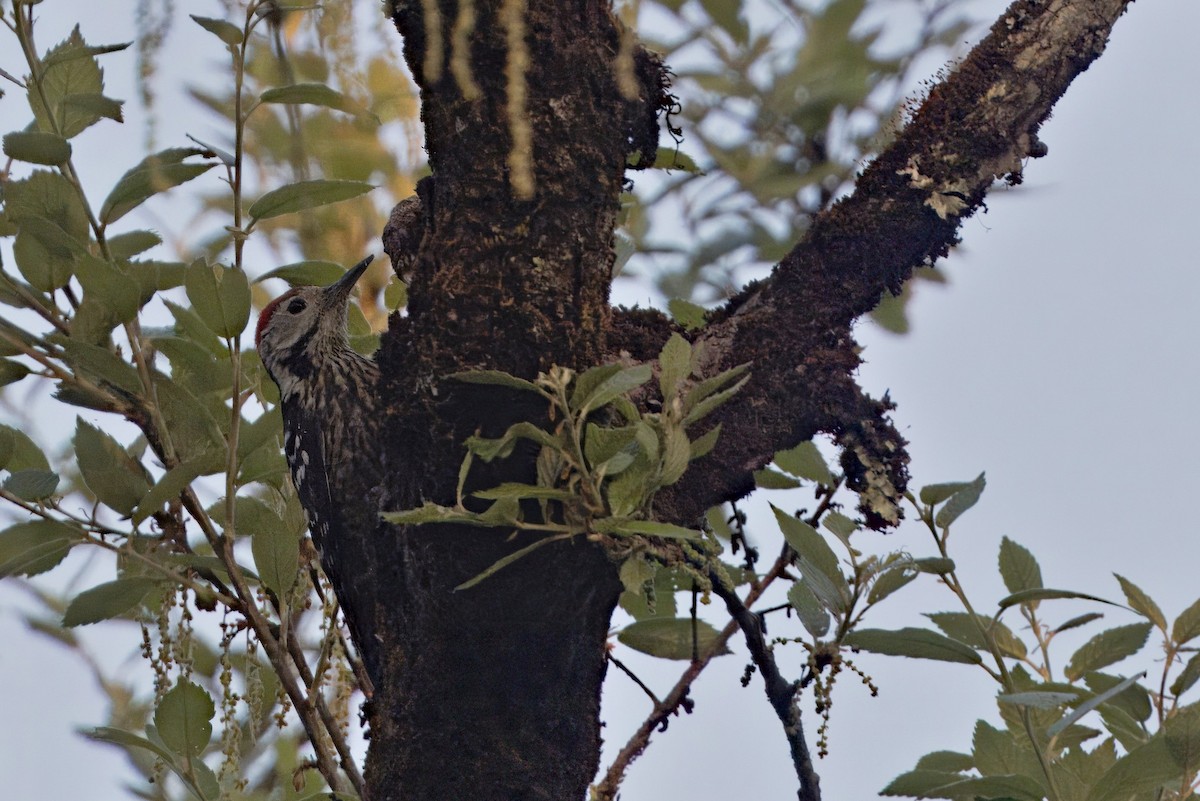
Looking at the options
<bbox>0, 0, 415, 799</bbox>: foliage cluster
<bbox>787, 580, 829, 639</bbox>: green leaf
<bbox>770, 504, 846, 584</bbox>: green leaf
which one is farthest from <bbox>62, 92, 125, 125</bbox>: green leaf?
<bbox>787, 580, 829, 639</bbox>: green leaf

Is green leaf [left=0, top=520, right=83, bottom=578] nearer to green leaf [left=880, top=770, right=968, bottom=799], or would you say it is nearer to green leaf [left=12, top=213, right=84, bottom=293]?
green leaf [left=12, top=213, right=84, bottom=293]

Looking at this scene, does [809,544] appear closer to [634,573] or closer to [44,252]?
[634,573]

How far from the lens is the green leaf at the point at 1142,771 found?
1539mm

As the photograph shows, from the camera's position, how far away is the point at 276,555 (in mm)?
1918

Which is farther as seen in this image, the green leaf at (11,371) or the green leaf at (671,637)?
the green leaf at (671,637)

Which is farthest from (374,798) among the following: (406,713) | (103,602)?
(103,602)

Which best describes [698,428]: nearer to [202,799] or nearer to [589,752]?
[589,752]

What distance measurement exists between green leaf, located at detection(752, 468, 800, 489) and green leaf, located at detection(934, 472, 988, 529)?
360 millimetres

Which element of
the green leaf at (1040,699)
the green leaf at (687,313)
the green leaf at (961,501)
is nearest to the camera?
the green leaf at (1040,699)

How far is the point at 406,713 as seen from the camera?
1.83 metres

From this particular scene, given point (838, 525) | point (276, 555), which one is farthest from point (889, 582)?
point (276, 555)

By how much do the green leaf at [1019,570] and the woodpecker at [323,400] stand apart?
1022mm

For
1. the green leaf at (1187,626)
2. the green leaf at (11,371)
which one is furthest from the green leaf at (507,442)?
the green leaf at (1187,626)

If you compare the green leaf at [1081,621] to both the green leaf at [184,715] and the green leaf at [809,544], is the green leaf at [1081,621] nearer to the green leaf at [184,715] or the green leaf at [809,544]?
the green leaf at [809,544]
